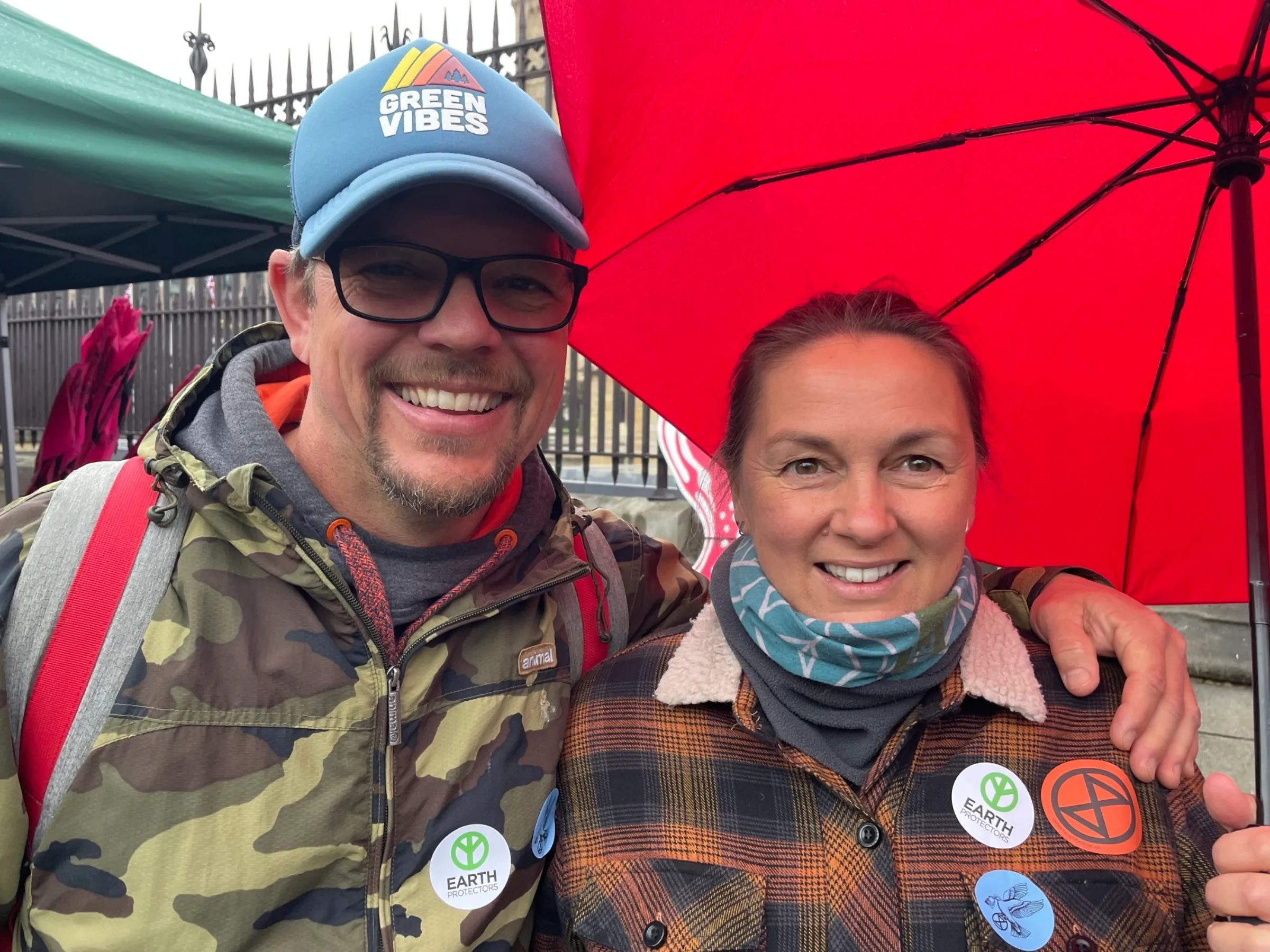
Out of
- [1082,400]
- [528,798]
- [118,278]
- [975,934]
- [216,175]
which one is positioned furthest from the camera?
[118,278]

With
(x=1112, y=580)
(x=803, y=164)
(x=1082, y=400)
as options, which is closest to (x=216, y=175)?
(x=803, y=164)

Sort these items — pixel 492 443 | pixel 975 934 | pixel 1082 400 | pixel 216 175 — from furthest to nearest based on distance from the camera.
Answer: pixel 216 175
pixel 1082 400
pixel 492 443
pixel 975 934

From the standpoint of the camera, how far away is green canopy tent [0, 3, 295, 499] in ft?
8.43

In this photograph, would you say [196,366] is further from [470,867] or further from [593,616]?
[470,867]

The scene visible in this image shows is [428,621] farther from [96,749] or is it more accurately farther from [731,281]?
[731,281]

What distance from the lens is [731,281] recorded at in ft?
6.78

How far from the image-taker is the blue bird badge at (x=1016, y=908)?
4.79ft

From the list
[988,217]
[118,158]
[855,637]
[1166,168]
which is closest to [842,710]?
[855,637]

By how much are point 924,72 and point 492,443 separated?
1.01 meters

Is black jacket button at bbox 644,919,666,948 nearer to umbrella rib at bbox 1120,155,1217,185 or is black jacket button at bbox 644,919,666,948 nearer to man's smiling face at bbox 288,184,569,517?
man's smiling face at bbox 288,184,569,517

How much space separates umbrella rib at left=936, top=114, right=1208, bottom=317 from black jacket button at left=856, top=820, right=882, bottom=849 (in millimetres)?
1051

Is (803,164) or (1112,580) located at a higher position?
(803,164)

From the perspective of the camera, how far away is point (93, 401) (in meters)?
4.38

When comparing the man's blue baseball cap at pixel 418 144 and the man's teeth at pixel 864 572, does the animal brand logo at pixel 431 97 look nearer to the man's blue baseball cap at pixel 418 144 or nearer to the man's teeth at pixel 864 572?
the man's blue baseball cap at pixel 418 144
